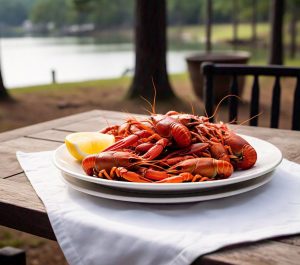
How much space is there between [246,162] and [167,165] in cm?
26

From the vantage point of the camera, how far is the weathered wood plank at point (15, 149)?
5.62 ft

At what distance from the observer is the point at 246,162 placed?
1.42 metres

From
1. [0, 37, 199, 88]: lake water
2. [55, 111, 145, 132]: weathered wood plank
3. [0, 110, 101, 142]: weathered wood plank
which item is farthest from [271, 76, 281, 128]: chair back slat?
[0, 37, 199, 88]: lake water

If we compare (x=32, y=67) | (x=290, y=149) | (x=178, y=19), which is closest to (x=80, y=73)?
(x=32, y=67)

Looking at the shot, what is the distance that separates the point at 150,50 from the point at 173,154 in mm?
8199

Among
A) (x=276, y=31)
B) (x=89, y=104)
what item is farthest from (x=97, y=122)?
(x=276, y=31)

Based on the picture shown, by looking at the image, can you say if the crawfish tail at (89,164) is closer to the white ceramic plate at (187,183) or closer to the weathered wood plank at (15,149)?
the white ceramic plate at (187,183)

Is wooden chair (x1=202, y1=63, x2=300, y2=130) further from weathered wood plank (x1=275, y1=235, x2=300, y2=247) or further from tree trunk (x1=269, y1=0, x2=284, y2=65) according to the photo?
tree trunk (x1=269, y1=0, x2=284, y2=65)

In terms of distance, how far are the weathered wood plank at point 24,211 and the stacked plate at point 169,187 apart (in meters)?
0.11

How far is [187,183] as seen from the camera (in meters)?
1.20

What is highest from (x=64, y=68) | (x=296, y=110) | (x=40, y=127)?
(x=40, y=127)

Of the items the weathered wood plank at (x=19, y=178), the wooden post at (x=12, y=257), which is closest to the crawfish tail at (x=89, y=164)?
the weathered wood plank at (x=19, y=178)

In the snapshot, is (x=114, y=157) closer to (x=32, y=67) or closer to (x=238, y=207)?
(x=238, y=207)

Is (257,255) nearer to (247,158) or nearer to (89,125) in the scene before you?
(247,158)
